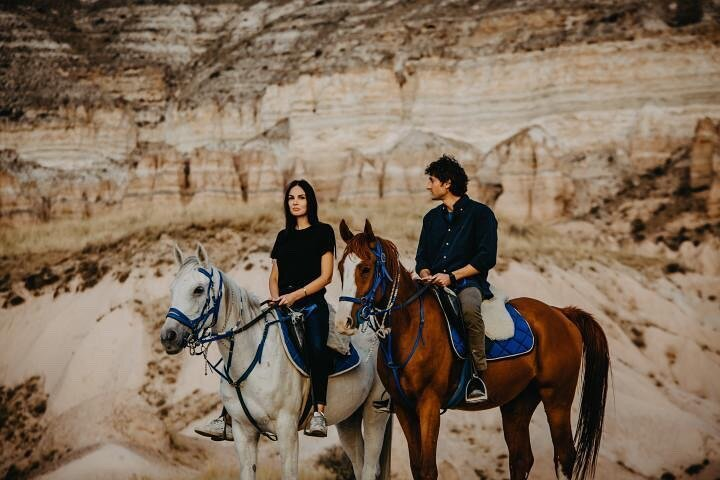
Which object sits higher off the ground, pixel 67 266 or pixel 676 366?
pixel 67 266

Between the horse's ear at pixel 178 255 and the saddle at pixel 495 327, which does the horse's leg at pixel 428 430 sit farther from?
the horse's ear at pixel 178 255

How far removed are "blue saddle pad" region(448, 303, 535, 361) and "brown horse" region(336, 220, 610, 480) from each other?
87 millimetres

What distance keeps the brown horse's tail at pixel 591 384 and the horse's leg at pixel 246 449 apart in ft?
14.0

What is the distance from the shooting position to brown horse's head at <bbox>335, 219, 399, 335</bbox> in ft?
25.6

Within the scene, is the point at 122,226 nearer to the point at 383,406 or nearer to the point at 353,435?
the point at 353,435

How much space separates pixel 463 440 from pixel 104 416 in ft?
32.1

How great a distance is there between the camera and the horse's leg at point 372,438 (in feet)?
32.6

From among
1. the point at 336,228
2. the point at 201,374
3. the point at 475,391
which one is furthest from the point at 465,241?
the point at 336,228

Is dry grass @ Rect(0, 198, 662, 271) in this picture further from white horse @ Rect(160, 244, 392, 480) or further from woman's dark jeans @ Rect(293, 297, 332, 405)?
white horse @ Rect(160, 244, 392, 480)

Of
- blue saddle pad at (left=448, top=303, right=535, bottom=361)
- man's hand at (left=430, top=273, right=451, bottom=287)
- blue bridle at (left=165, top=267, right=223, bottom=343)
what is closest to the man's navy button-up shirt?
man's hand at (left=430, top=273, right=451, bottom=287)

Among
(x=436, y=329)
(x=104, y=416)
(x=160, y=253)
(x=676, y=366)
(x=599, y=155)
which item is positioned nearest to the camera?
(x=436, y=329)

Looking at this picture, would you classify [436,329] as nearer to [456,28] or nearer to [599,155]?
[599,155]

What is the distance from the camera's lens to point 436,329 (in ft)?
29.3

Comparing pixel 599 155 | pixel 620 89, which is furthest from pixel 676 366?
pixel 620 89
